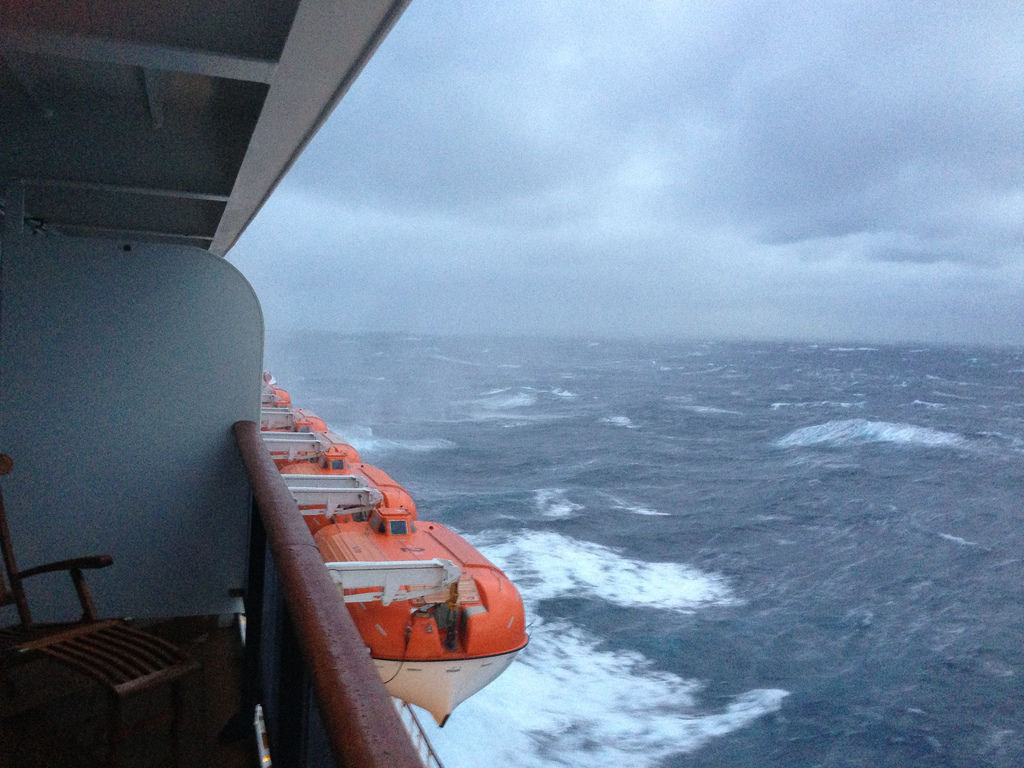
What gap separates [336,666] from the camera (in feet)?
3.10

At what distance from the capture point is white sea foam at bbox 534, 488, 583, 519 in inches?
929

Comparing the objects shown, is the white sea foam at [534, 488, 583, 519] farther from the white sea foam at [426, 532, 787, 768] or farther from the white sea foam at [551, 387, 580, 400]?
the white sea foam at [551, 387, 580, 400]

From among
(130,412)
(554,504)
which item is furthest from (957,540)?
(130,412)

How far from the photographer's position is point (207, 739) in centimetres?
233

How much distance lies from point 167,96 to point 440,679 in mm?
9161

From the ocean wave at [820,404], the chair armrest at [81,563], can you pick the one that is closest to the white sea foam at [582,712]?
the chair armrest at [81,563]

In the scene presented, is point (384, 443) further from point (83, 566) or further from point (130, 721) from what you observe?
point (83, 566)

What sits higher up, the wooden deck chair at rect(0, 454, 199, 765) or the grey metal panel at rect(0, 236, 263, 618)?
the grey metal panel at rect(0, 236, 263, 618)

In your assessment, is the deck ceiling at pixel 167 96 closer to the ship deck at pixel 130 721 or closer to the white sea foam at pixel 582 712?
the ship deck at pixel 130 721

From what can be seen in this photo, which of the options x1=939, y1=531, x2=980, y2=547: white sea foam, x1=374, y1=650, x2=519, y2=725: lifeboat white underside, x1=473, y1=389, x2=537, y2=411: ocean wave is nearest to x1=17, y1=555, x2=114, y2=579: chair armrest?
x1=374, y1=650, x2=519, y2=725: lifeboat white underside

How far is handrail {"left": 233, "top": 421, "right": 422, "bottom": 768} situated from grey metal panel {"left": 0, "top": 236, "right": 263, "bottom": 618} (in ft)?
5.58

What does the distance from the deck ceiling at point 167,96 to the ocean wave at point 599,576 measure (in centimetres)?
1403

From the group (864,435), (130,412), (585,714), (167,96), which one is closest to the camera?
(167,96)

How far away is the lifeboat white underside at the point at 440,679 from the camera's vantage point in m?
9.93
